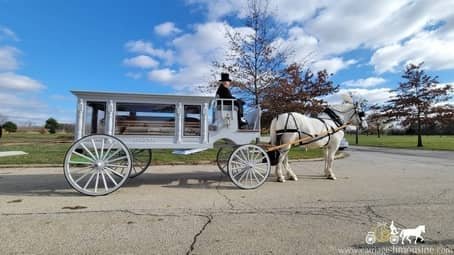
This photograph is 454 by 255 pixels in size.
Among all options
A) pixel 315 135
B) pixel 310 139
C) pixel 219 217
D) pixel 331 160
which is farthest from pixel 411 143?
pixel 219 217

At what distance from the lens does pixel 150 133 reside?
5625 mm

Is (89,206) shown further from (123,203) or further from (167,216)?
(167,216)

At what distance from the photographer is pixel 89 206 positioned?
4.45 m

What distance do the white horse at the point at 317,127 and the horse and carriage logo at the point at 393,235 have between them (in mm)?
3179

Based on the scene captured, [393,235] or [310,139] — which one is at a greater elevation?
[310,139]

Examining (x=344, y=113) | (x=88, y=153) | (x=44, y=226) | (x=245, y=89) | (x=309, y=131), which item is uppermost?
(x=245, y=89)

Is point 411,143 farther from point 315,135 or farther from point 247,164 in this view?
point 247,164

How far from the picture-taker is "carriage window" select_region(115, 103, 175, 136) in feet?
18.2

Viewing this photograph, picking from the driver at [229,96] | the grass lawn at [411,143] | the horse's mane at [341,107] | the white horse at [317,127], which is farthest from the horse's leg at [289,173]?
the grass lawn at [411,143]

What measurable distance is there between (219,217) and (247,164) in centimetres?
199

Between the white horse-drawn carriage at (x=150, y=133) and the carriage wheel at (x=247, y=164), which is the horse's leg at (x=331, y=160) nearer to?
the white horse-drawn carriage at (x=150, y=133)

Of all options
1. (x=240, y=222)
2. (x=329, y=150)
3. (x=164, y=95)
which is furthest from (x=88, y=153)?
(x=329, y=150)

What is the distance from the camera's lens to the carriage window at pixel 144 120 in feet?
18.2

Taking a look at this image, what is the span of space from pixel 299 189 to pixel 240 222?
8.33 feet
